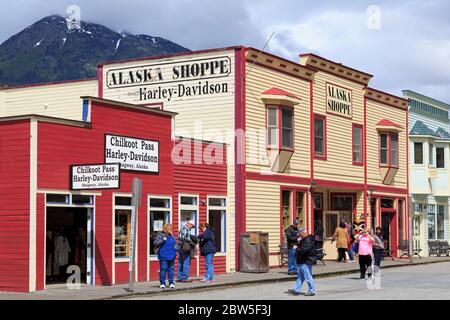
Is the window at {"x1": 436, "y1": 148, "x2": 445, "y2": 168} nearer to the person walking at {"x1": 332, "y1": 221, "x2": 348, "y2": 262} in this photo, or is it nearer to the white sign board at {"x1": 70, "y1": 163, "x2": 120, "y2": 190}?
the person walking at {"x1": 332, "y1": 221, "x2": 348, "y2": 262}

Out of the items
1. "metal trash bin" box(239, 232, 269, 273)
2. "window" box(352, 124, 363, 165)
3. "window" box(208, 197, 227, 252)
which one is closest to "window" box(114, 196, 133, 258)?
"window" box(208, 197, 227, 252)

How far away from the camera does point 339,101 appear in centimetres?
3606

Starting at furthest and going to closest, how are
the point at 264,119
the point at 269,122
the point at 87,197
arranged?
the point at 269,122, the point at 264,119, the point at 87,197

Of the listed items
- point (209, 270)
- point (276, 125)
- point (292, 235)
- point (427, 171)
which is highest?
point (276, 125)

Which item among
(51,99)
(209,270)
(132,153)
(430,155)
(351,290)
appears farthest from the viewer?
(430,155)

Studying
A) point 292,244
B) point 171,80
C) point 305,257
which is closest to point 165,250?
point 305,257

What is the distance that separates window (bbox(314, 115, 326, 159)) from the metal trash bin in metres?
6.81

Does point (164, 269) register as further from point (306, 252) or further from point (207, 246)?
point (306, 252)

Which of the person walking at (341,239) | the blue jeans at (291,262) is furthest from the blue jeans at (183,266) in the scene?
the person walking at (341,239)

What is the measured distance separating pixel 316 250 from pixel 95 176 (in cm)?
870

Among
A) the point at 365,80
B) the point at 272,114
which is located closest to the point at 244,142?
the point at 272,114

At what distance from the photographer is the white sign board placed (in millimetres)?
21147

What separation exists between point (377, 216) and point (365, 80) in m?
6.38
